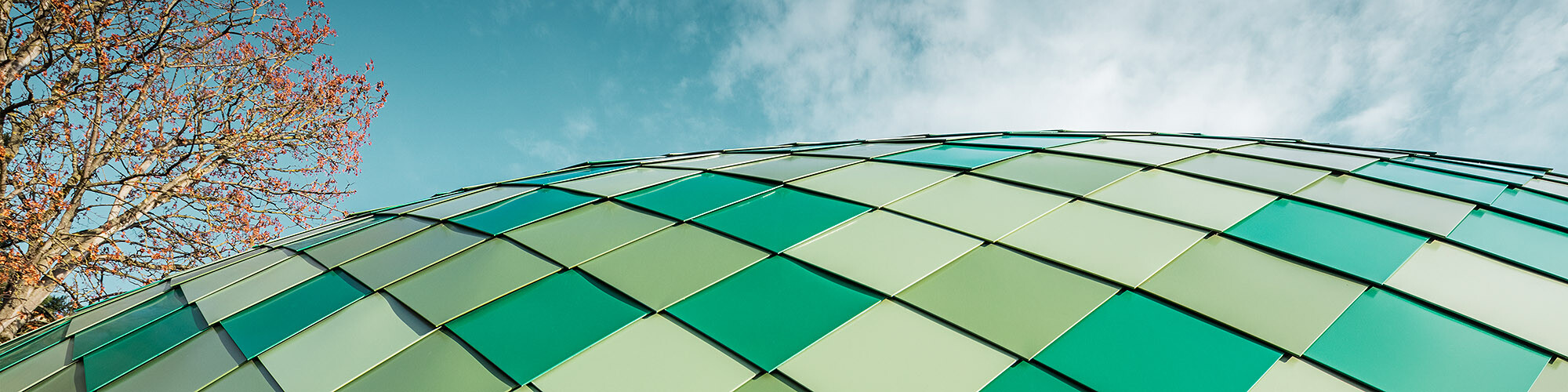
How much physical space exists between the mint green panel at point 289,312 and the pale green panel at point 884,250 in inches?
173

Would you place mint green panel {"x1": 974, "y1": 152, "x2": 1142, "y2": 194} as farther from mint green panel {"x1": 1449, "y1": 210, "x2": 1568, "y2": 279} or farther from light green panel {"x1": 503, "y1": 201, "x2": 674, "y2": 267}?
light green panel {"x1": 503, "y1": 201, "x2": 674, "y2": 267}

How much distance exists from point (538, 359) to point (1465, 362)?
20.7 ft

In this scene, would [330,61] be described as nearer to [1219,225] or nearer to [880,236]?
[880,236]

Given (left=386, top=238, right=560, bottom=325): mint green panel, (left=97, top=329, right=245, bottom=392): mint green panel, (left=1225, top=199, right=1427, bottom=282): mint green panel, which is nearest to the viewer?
(left=97, top=329, right=245, bottom=392): mint green panel

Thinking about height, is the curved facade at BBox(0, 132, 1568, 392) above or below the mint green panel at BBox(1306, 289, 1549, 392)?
above

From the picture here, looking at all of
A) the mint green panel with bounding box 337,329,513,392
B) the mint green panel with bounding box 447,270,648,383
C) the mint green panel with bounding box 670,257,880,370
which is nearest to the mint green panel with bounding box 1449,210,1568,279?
the mint green panel with bounding box 670,257,880,370

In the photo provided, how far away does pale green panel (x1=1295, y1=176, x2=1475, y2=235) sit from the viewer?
750 centimetres

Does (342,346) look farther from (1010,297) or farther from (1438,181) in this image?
(1438,181)

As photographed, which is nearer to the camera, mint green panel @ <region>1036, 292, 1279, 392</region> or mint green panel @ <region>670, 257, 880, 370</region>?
mint green panel @ <region>1036, 292, 1279, 392</region>

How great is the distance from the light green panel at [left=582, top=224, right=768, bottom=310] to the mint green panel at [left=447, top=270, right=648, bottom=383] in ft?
0.69

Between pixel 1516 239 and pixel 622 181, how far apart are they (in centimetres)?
993

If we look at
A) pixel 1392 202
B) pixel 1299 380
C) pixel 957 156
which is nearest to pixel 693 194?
pixel 957 156

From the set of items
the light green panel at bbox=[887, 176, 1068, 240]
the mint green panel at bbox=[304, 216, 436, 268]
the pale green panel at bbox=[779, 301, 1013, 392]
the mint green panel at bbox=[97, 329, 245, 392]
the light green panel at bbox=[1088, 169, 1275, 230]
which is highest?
the mint green panel at bbox=[304, 216, 436, 268]

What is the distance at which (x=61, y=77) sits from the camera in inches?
647
